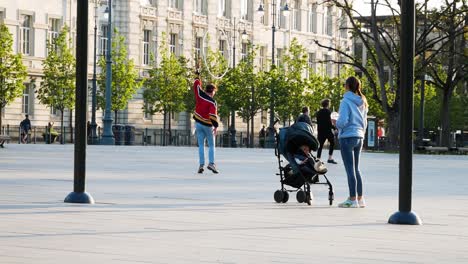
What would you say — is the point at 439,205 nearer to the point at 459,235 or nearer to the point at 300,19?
the point at 459,235

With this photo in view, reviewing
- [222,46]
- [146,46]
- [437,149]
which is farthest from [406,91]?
[222,46]

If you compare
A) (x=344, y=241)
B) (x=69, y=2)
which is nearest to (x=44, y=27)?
(x=69, y=2)

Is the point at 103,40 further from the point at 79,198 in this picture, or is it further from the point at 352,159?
the point at 79,198

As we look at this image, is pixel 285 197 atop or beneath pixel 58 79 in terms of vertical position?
beneath

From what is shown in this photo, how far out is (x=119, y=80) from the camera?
75.8 meters

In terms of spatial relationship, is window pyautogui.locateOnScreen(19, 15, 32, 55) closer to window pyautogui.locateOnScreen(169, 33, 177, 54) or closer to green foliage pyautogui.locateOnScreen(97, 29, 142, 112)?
green foliage pyautogui.locateOnScreen(97, 29, 142, 112)

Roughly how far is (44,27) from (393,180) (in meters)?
53.1

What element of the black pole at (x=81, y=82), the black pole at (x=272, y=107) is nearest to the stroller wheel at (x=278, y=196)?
the black pole at (x=81, y=82)

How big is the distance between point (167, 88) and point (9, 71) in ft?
45.6

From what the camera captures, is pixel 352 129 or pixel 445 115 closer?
pixel 352 129

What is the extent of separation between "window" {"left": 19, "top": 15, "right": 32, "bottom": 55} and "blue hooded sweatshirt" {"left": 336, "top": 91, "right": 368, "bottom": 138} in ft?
193

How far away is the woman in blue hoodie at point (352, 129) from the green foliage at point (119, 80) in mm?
58988

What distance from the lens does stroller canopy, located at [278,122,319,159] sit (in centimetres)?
1619

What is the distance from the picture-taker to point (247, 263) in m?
8.85
